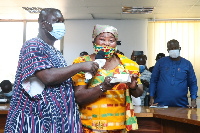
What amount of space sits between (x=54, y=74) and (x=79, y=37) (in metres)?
6.69

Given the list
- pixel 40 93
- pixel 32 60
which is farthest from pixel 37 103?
pixel 32 60

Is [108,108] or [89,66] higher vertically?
[89,66]

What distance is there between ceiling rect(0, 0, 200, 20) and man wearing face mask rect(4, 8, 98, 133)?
15.9ft

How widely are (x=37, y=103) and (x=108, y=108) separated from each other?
465 millimetres

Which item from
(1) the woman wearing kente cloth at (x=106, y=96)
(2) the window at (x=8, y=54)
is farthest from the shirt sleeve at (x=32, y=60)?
(2) the window at (x=8, y=54)

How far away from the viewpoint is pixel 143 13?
7.09 meters

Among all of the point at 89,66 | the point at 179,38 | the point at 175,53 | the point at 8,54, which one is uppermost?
the point at 179,38

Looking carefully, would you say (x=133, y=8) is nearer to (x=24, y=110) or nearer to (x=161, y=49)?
(x=161, y=49)

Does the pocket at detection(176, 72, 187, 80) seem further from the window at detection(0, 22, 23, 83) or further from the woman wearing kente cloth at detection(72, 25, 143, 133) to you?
the window at detection(0, 22, 23, 83)

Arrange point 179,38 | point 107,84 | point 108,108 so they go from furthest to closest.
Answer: point 179,38
point 108,108
point 107,84

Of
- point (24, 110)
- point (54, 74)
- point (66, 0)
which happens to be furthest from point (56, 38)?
point (66, 0)

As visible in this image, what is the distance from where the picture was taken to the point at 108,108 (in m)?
1.58

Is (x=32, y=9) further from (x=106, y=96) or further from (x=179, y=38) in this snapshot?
(x=106, y=96)

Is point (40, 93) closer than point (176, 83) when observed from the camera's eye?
Yes
